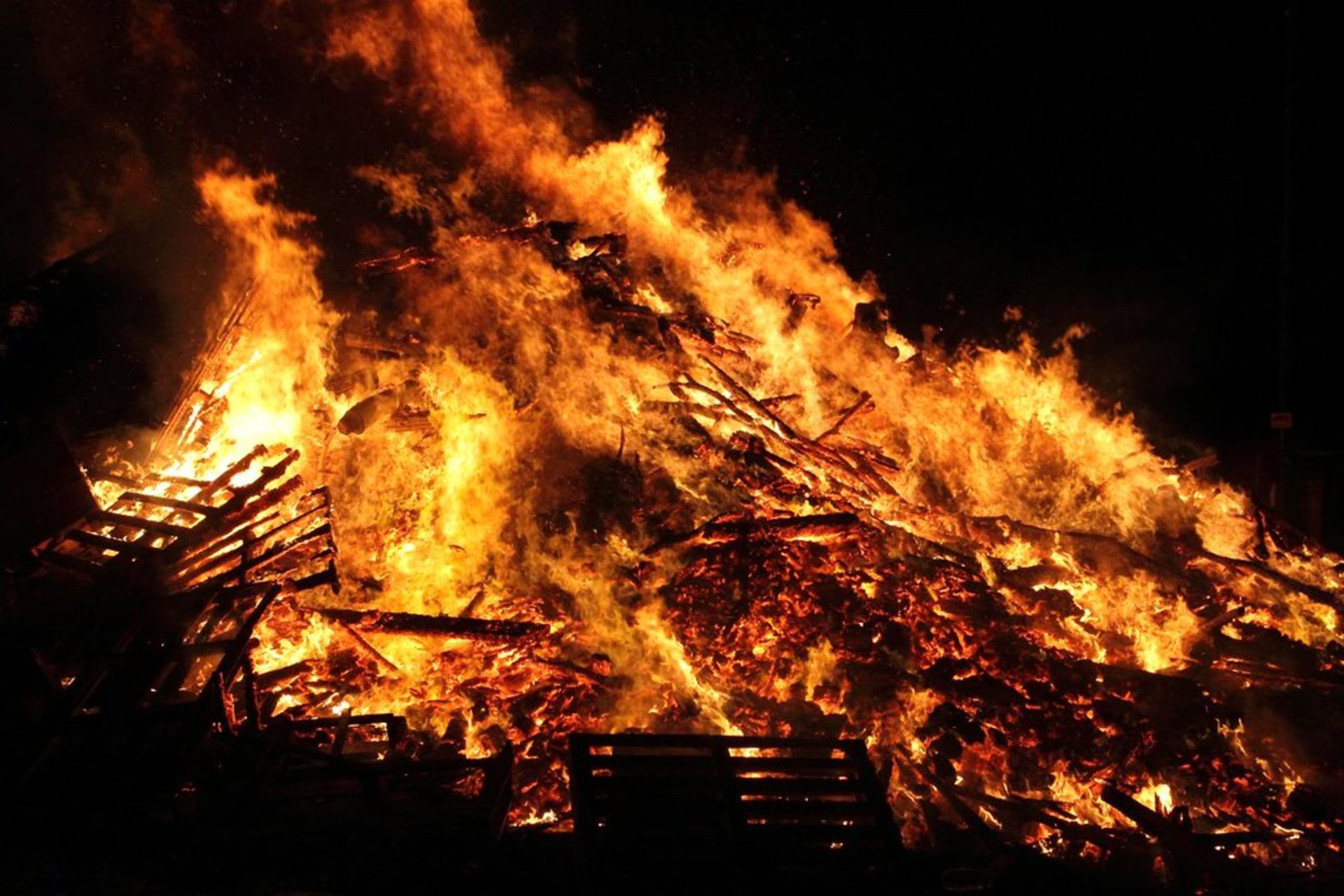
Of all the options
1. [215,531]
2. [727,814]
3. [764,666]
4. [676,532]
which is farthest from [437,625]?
[727,814]

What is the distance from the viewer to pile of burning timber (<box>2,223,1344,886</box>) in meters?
6.04

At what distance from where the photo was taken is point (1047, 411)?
11.9 metres

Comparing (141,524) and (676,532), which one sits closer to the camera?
(141,524)

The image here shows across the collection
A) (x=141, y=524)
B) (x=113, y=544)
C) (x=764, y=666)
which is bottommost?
(x=764, y=666)

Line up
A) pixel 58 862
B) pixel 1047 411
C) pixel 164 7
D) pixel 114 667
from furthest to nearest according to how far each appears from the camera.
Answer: pixel 1047 411, pixel 164 7, pixel 114 667, pixel 58 862

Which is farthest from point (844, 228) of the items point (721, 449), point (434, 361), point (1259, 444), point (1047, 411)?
point (1259, 444)

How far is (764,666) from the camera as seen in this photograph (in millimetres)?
7441

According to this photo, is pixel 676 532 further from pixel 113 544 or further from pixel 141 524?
pixel 113 544

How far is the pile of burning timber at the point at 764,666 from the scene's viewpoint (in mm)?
6035

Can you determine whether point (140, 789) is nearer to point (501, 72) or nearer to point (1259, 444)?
point (501, 72)

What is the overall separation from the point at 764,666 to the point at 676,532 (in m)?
2.05

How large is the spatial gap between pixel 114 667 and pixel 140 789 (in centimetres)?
166

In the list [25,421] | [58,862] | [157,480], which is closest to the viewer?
[58,862]

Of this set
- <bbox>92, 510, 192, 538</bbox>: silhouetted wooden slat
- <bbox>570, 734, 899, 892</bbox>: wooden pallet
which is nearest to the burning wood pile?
<bbox>92, 510, 192, 538</bbox>: silhouetted wooden slat
